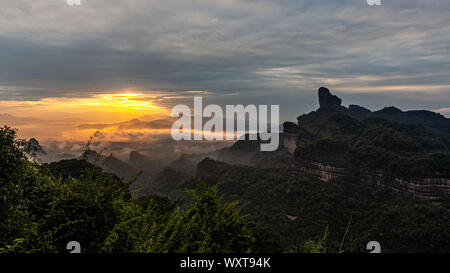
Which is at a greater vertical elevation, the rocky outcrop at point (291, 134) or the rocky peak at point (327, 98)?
the rocky peak at point (327, 98)

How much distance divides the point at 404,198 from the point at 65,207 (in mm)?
69068

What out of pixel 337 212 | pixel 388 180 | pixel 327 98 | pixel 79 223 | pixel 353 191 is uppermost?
pixel 327 98

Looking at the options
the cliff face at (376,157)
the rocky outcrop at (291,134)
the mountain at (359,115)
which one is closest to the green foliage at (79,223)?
the cliff face at (376,157)

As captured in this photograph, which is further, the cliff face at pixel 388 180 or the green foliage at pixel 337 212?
the cliff face at pixel 388 180

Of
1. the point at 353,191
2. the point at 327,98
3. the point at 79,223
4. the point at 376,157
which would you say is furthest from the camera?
the point at 327,98

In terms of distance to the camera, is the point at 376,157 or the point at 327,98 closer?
the point at 376,157

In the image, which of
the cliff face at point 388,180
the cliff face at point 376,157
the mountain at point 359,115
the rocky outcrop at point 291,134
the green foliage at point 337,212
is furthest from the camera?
the mountain at point 359,115

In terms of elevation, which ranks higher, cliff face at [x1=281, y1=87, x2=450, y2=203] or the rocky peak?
the rocky peak

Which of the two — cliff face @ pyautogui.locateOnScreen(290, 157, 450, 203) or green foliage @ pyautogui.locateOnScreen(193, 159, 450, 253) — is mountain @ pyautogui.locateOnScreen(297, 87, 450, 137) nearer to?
cliff face @ pyautogui.locateOnScreen(290, 157, 450, 203)

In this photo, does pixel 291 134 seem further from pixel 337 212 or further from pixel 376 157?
pixel 337 212

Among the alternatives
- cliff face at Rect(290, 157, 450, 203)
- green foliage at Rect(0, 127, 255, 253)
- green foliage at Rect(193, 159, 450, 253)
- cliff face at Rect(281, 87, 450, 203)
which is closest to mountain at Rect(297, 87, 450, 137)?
cliff face at Rect(281, 87, 450, 203)

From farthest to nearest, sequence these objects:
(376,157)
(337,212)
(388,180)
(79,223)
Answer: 1. (376,157)
2. (388,180)
3. (337,212)
4. (79,223)

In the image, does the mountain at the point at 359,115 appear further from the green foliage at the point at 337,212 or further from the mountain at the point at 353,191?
the green foliage at the point at 337,212

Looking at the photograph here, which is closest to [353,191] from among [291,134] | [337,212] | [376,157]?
[337,212]
